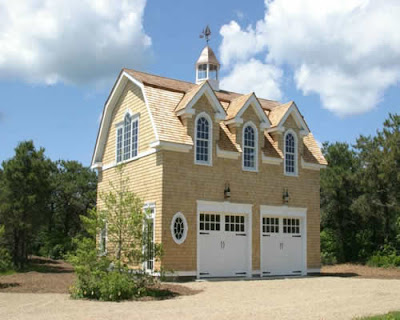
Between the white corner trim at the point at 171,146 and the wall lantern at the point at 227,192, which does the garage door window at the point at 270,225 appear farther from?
the white corner trim at the point at 171,146

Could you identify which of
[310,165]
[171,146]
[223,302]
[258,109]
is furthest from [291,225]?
[223,302]

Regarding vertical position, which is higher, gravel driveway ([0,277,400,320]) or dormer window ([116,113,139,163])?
dormer window ([116,113,139,163])

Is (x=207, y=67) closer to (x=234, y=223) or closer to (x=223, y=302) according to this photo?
(x=234, y=223)

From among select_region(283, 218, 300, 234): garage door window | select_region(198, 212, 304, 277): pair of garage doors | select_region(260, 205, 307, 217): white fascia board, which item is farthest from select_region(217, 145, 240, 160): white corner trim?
select_region(283, 218, 300, 234): garage door window

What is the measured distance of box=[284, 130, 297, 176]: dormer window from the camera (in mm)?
23094

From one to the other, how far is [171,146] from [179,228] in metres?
3.12

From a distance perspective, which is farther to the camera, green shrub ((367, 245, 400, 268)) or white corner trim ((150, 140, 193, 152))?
green shrub ((367, 245, 400, 268))

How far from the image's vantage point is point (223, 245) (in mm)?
20500

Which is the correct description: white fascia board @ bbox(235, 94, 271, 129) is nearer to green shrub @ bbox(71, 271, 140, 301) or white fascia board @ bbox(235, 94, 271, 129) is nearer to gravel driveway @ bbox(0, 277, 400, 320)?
gravel driveway @ bbox(0, 277, 400, 320)

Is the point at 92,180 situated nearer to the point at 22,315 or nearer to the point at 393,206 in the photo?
the point at 393,206

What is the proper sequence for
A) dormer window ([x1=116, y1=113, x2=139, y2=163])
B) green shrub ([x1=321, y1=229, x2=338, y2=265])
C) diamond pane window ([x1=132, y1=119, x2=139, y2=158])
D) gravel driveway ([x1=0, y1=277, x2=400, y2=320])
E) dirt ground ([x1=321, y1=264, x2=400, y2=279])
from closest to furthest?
gravel driveway ([x1=0, y1=277, x2=400, y2=320])
diamond pane window ([x1=132, y1=119, x2=139, y2=158])
dormer window ([x1=116, y1=113, x2=139, y2=163])
dirt ground ([x1=321, y1=264, x2=400, y2=279])
green shrub ([x1=321, y1=229, x2=338, y2=265])

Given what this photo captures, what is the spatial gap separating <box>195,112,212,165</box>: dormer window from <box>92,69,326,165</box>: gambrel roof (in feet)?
1.63

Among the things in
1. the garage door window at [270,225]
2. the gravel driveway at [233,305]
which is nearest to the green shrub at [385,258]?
the garage door window at [270,225]

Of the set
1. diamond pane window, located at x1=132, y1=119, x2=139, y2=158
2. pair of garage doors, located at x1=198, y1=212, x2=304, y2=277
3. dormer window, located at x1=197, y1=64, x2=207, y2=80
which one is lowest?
pair of garage doors, located at x1=198, y1=212, x2=304, y2=277
